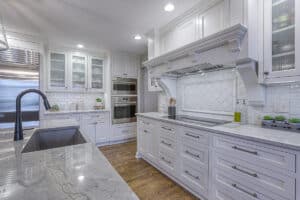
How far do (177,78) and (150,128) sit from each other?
110cm

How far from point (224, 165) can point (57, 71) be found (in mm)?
3860

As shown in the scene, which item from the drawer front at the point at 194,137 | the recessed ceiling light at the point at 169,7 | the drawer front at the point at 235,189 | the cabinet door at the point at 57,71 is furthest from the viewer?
the cabinet door at the point at 57,71

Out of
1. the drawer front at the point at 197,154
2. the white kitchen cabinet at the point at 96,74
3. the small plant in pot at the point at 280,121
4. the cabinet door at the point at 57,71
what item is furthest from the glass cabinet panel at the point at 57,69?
the small plant in pot at the point at 280,121

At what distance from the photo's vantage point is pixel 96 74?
4078 millimetres

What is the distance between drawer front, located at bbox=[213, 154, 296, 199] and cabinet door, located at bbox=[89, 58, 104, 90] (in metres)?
3.39

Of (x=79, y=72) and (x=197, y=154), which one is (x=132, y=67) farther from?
(x=197, y=154)

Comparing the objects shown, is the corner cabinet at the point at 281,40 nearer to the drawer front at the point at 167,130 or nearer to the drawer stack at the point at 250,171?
the drawer stack at the point at 250,171

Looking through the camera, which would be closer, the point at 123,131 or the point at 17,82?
the point at 17,82

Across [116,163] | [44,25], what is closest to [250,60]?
[116,163]

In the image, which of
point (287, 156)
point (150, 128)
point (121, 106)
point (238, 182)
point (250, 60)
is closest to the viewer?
point (287, 156)

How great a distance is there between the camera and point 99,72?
4.13m

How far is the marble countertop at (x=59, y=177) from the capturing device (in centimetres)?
49

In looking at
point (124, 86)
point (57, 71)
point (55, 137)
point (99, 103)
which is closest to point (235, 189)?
point (55, 137)

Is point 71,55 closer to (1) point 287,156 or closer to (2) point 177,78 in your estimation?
(2) point 177,78
